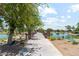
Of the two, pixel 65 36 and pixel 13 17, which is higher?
pixel 13 17

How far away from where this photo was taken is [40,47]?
139 inches

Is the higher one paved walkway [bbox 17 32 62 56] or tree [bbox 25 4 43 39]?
tree [bbox 25 4 43 39]

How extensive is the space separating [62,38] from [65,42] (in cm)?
7

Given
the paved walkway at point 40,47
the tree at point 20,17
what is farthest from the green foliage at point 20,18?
the paved walkway at point 40,47

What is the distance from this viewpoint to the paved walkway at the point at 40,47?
11.5 feet

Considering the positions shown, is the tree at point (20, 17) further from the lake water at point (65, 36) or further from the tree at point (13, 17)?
the lake water at point (65, 36)

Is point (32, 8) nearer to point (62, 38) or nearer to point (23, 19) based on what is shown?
point (23, 19)

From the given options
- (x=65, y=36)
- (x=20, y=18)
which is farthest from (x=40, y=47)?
(x=20, y=18)

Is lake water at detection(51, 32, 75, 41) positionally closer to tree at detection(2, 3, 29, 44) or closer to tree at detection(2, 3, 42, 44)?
tree at detection(2, 3, 42, 44)

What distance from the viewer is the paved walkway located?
3504 mm

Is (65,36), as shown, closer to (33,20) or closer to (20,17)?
(33,20)

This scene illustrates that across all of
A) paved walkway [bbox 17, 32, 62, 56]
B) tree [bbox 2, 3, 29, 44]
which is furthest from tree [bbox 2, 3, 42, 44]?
paved walkway [bbox 17, 32, 62, 56]

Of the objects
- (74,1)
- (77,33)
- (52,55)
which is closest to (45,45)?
(52,55)

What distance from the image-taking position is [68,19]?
3488 mm
